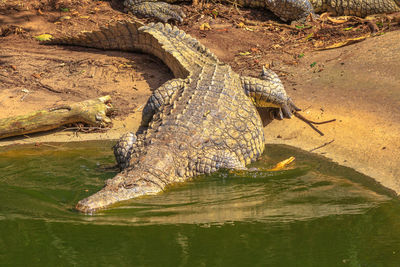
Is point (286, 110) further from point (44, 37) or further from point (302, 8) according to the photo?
point (44, 37)

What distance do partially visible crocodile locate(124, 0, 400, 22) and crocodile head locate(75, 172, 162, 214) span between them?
6.10m

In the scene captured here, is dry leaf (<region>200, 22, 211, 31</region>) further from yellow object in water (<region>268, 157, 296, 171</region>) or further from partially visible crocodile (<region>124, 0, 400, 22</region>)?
yellow object in water (<region>268, 157, 296, 171</region>)

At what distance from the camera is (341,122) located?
578 cm

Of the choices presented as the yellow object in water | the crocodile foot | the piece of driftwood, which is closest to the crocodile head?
the yellow object in water

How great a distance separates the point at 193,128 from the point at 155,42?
3138mm

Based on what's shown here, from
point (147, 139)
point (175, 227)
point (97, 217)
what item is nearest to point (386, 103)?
point (147, 139)

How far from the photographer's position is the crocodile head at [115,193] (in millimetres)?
3809

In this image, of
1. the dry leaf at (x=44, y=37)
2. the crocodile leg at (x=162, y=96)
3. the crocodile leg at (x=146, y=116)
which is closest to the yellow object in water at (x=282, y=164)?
the crocodile leg at (x=146, y=116)

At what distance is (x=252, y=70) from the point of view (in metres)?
7.49

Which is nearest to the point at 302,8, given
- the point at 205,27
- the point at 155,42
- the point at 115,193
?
the point at 205,27

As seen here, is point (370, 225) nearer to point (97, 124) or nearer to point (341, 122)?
point (341, 122)

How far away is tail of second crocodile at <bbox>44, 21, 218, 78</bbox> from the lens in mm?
6860

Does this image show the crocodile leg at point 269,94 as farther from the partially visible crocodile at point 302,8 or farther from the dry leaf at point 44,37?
the dry leaf at point 44,37

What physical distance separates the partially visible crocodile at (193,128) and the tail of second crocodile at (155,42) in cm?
2
